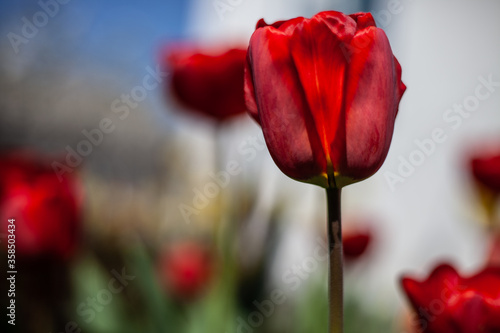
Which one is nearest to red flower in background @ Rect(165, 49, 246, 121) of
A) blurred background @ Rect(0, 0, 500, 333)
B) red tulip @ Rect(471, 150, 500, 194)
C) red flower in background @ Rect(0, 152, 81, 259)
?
blurred background @ Rect(0, 0, 500, 333)

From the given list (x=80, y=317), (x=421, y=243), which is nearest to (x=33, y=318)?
(x=80, y=317)

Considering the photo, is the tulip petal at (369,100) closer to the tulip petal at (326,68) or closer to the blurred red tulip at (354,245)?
the tulip petal at (326,68)

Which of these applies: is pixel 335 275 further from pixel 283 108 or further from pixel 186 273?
pixel 186 273

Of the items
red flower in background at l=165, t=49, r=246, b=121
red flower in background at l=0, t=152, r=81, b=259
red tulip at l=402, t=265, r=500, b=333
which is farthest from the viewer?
red flower in background at l=165, t=49, r=246, b=121

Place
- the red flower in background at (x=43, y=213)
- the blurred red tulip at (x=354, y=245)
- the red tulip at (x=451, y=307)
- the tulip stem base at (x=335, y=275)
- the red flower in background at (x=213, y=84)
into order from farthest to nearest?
the blurred red tulip at (x=354, y=245), the red flower in background at (x=213, y=84), the red flower in background at (x=43, y=213), the red tulip at (x=451, y=307), the tulip stem base at (x=335, y=275)

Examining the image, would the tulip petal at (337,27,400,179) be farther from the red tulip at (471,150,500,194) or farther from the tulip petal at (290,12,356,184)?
the red tulip at (471,150,500,194)

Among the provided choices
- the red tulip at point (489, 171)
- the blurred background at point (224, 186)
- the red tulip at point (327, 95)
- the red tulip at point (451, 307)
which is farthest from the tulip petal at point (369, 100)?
the red tulip at point (489, 171)
